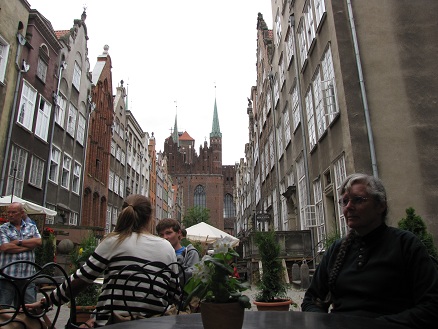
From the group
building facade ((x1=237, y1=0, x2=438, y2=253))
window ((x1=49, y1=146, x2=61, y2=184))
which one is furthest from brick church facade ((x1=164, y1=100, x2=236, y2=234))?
building facade ((x1=237, y1=0, x2=438, y2=253))

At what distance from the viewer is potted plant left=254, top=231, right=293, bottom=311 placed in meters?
6.60

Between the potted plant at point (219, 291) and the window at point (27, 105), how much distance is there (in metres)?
17.2

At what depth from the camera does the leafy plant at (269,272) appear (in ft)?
23.4

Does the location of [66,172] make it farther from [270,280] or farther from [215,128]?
[215,128]

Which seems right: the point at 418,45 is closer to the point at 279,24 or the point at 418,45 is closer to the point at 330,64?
the point at 330,64

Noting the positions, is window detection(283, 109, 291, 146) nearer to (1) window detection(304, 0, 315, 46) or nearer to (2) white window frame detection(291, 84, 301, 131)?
(2) white window frame detection(291, 84, 301, 131)

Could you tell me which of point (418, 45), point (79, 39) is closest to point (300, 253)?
point (418, 45)

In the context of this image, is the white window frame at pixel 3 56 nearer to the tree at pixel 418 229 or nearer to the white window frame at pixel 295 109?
the white window frame at pixel 295 109

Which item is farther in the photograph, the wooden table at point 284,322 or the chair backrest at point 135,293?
the chair backrest at point 135,293

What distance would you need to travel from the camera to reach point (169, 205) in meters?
64.9

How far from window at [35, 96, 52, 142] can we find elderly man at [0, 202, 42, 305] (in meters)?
14.4

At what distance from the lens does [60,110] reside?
68.6 feet

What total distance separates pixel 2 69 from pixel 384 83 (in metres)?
15.0

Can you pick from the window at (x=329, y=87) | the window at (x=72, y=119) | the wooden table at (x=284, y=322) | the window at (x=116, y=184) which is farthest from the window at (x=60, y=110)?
the wooden table at (x=284, y=322)
